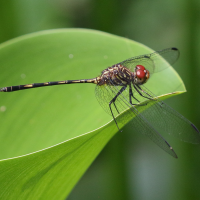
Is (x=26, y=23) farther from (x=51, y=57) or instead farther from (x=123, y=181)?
(x=123, y=181)

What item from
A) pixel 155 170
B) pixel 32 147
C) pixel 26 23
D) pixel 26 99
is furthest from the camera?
pixel 26 23

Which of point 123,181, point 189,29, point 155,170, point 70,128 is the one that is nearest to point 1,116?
point 70,128

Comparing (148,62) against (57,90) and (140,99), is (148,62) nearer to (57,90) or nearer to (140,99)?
(140,99)

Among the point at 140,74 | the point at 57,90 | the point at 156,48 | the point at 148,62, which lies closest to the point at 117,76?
the point at 140,74

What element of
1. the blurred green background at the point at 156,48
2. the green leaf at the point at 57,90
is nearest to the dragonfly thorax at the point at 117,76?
the green leaf at the point at 57,90

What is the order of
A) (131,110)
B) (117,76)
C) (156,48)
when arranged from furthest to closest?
(156,48)
(117,76)
(131,110)

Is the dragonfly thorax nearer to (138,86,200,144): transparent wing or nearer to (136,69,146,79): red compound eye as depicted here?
(136,69,146,79): red compound eye
